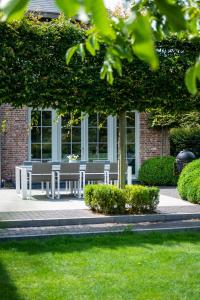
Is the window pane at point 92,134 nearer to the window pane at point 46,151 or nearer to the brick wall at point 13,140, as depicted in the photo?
the window pane at point 46,151

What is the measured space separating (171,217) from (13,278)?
4727 mm

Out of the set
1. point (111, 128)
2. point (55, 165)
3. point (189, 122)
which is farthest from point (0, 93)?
point (189, 122)

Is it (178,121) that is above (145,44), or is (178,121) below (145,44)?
above

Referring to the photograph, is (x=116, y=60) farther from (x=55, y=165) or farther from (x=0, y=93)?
(x=55, y=165)

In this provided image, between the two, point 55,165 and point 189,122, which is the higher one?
point 189,122

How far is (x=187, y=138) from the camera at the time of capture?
1747 cm

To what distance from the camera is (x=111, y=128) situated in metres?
17.5

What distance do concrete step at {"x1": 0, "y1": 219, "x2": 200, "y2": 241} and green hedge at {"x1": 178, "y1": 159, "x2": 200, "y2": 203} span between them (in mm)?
2136

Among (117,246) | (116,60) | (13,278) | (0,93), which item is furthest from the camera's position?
(0,93)

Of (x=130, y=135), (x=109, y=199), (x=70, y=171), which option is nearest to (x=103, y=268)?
(x=109, y=199)

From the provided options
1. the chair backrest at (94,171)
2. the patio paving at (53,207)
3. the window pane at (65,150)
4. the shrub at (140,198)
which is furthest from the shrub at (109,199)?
the window pane at (65,150)

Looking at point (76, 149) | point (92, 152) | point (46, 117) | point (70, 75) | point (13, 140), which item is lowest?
point (92, 152)

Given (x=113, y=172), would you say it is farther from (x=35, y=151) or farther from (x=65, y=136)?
(x=35, y=151)

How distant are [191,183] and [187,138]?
621cm
